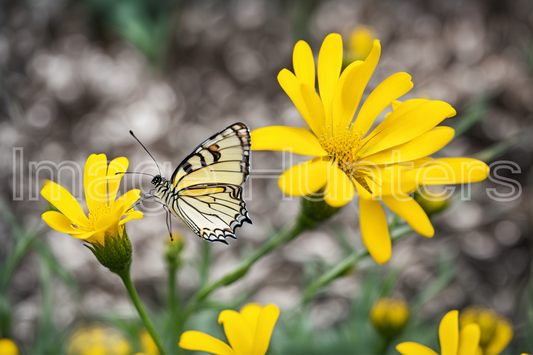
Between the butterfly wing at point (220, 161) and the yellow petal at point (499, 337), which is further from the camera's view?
the yellow petal at point (499, 337)

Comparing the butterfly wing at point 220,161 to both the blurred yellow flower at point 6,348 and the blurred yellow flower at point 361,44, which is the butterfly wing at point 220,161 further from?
the blurred yellow flower at point 361,44

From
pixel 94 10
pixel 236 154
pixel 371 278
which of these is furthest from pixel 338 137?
pixel 94 10

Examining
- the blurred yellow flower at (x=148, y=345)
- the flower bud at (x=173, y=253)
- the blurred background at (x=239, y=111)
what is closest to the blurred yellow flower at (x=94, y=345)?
the blurred yellow flower at (x=148, y=345)

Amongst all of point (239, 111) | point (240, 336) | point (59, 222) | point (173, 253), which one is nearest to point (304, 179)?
point (240, 336)

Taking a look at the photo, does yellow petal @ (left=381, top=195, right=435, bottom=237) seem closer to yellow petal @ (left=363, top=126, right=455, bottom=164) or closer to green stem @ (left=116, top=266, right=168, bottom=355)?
yellow petal @ (left=363, top=126, right=455, bottom=164)

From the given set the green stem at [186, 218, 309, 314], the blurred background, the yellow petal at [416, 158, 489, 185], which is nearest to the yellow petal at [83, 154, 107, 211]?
the green stem at [186, 218, 309, 314]

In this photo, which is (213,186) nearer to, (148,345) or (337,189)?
(337,189)
